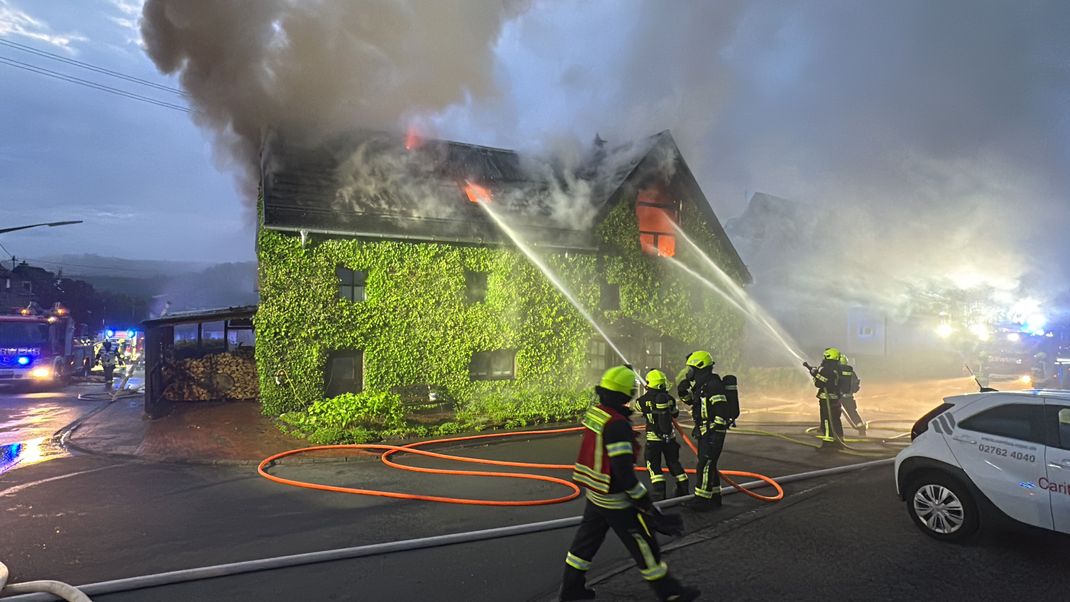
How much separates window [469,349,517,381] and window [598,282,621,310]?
311cm

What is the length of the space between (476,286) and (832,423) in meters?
9.05

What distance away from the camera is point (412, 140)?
17.6m

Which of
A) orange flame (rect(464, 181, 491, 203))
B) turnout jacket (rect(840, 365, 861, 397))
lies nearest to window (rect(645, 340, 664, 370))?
orange flame (rect(464, 181, 491, 203))

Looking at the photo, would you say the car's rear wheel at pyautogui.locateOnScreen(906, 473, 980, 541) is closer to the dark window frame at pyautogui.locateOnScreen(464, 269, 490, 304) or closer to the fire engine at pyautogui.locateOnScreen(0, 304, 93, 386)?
the dark window frame at pyautogui.locateOnScreen(464, 269, 490, 304)

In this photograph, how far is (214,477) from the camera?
9.23 meters

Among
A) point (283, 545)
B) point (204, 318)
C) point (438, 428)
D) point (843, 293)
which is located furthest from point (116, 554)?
point (843, 293)

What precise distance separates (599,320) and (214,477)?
35.4ft

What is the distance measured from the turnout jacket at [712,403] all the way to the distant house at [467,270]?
931cm

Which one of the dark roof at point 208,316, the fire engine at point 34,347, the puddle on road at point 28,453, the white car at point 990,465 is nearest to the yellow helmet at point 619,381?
the white car at point 990,465

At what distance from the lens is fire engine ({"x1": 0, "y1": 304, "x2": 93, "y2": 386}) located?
74.3ft

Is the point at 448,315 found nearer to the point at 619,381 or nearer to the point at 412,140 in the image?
the point at 412,140

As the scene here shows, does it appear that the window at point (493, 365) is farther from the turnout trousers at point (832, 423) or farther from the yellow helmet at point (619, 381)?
the yellow helmet at point (619, 381)

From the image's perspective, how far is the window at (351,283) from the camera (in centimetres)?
1521

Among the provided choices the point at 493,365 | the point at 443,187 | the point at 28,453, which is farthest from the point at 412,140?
the point at 28,453
